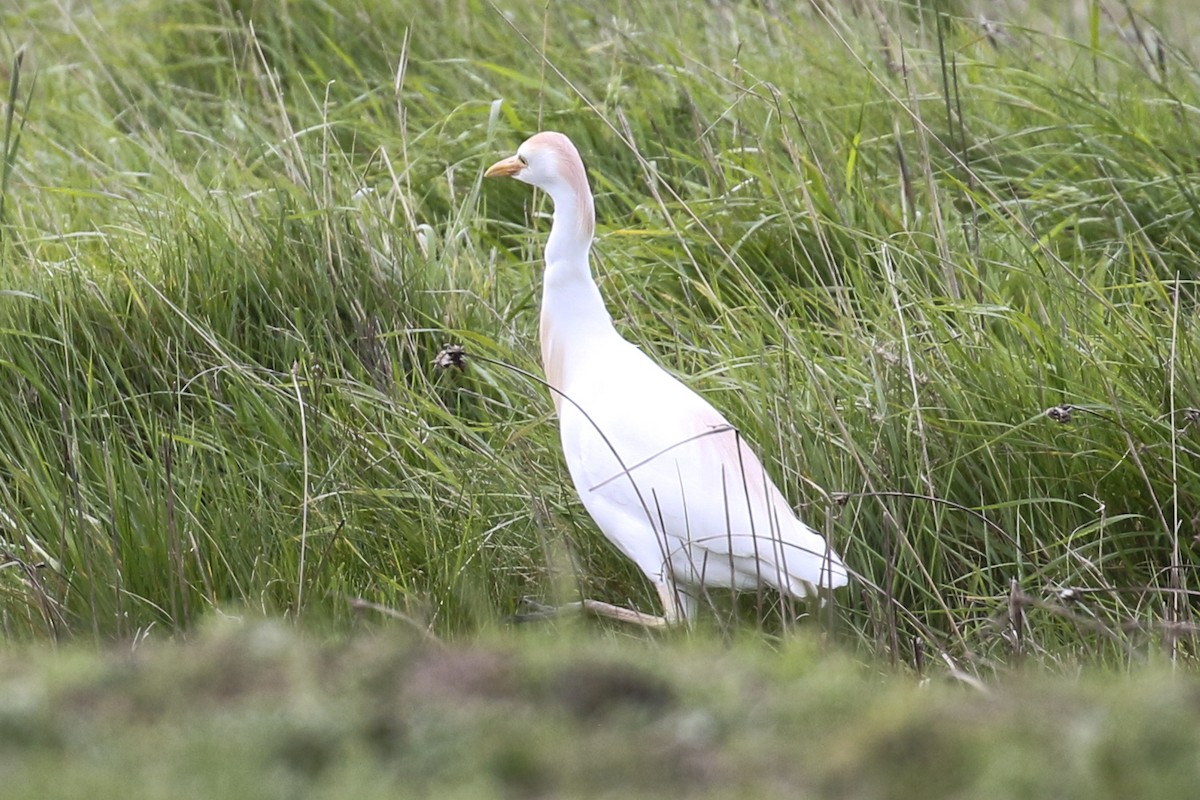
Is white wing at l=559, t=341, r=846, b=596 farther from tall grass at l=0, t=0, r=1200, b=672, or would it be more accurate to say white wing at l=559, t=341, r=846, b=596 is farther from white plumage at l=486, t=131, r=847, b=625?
tall grass at l=0, t=0, r=1200, b=672

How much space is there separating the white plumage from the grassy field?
0.13 meters

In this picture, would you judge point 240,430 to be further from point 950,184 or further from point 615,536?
point 950,184

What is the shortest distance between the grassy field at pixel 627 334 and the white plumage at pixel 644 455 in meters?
0.13

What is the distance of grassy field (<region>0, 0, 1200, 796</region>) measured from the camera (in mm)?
2955

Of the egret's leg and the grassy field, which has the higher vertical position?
the grassy field

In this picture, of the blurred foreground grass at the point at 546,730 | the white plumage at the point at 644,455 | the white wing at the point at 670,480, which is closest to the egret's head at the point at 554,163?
the white plumage at the point at 644,455

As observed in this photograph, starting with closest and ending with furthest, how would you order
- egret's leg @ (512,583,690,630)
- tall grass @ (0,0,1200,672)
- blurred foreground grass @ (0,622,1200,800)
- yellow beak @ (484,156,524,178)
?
blurred foreground grass @ (0,622,1200,800), egret's leg @ (512,583,690,630), tall grass @ (0,0,1200,672), yellow beak @ (484,156,524,178)

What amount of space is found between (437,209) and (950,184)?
157 centimetres

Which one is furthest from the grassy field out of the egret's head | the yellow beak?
the yellow beak

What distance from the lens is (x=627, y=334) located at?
4.01 metres

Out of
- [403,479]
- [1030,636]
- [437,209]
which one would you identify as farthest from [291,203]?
[1030,636]

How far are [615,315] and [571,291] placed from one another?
692 mm

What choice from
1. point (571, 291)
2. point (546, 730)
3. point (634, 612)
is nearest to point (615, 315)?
point (571, 291)

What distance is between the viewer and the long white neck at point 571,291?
3.31 meters
